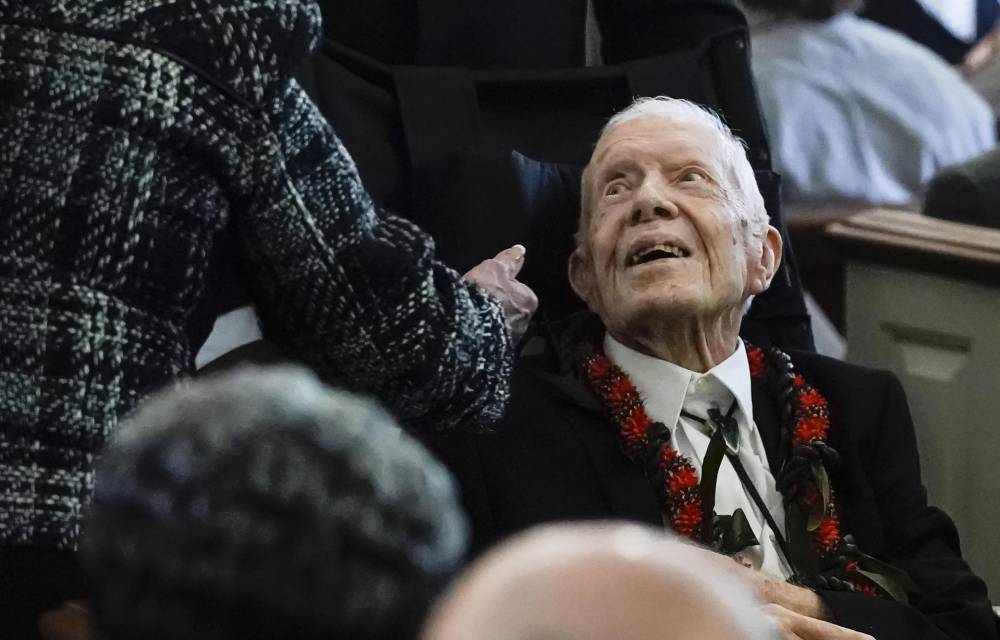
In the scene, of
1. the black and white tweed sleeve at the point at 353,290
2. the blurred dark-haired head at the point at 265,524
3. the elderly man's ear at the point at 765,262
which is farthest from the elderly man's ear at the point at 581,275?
the blurred dark-haired head at the point at 265,524

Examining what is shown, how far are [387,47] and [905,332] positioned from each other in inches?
36.2

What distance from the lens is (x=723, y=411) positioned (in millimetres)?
1759

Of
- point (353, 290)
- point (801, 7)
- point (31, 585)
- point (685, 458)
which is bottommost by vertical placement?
point (801, 7)

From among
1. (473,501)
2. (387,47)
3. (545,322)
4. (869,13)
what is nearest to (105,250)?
(473,501)

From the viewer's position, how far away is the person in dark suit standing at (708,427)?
63.4 inches

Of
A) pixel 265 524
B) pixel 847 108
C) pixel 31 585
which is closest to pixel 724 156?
pixel 31 585

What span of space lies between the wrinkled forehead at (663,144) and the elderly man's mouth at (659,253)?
0.13 meters

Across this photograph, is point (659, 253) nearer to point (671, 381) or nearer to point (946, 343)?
point (671, 381)

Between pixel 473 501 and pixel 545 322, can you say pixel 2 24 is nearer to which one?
pixel 473 501

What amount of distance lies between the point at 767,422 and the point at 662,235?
10.8 inches

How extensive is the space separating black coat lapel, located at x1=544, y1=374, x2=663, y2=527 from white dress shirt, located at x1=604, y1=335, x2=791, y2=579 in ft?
0.22

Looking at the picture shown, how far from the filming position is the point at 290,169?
110 cm

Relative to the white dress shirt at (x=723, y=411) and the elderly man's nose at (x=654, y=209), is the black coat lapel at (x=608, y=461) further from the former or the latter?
the elderly man's nose at (x=654, y=209)

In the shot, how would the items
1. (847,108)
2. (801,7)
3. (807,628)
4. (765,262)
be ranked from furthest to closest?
(801,7) < (847,108) < (765,262) < (807,628)
